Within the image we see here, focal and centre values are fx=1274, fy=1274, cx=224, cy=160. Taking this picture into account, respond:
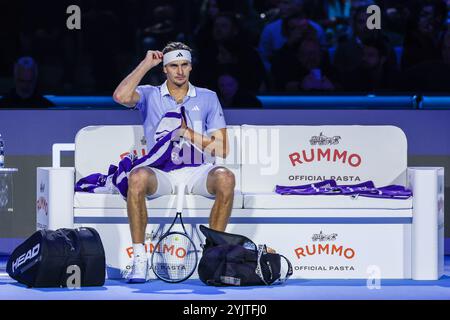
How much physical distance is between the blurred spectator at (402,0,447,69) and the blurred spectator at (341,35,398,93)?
6.0 inches

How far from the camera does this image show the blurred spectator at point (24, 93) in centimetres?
930

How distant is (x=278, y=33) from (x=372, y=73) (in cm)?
83

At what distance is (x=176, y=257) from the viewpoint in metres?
7.91

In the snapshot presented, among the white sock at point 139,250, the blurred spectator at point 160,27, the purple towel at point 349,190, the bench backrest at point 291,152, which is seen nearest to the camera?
the white sock at point 139,250

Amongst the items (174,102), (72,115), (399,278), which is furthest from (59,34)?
(399,278)

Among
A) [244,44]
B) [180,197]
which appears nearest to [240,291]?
[180,197]

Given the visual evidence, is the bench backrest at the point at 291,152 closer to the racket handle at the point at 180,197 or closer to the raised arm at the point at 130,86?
the raised arm at the point at 130,86

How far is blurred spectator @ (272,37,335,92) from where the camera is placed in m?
9.66

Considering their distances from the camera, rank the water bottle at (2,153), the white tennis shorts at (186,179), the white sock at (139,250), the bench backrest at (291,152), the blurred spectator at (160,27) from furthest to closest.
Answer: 1. the blurred spectator at (160,27)
2. the water bottle at (2,153)
3. the bench backrest at (291,152)
4. the white tennis shorts at (186,179)
5. the white sock at (139,250)

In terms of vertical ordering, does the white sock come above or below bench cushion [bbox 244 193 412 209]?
below

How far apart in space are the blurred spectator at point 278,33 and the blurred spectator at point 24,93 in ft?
5.74

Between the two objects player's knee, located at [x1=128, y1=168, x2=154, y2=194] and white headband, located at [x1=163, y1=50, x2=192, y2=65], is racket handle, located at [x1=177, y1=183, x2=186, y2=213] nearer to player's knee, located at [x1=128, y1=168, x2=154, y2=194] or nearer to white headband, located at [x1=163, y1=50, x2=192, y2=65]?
player's knee, located at [x1=128, y1=168, x2=154, y2=194]

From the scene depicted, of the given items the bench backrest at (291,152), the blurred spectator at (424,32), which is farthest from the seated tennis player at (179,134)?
the blurred spectator at (424,32)

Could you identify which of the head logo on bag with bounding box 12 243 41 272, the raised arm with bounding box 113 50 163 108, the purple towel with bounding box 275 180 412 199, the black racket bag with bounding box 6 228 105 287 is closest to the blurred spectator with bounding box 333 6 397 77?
the purple towel with bounding box 275 180 412 199
